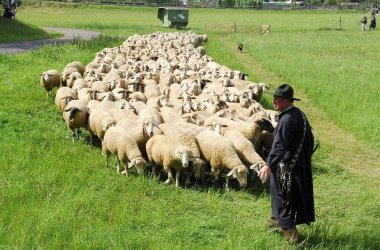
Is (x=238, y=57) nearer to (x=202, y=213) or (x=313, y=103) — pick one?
(x=313, y=103)

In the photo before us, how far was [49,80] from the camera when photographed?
1410cm

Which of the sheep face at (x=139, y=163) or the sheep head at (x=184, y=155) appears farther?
the sheep face at (x=139, y=163)

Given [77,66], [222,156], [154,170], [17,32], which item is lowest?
[154,170]

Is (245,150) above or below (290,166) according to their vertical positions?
below

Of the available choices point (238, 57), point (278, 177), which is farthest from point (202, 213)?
point (238, 57)

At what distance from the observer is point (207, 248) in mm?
6082

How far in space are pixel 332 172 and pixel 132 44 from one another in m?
16.5

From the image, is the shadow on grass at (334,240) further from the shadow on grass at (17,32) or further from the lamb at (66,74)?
the shadow on grass at (17,32)

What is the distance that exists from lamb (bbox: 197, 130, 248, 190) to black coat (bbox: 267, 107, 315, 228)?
1.76 metres

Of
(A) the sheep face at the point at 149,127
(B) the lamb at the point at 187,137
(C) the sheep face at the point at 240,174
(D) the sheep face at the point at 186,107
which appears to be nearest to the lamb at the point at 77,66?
(D) the sheep face at the point at 186,107

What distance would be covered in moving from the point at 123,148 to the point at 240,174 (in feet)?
7.27

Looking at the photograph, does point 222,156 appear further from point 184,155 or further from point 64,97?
point 64,97

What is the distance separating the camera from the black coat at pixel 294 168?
5.88 metres

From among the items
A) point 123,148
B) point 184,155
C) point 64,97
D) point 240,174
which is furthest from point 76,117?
point 240,174
